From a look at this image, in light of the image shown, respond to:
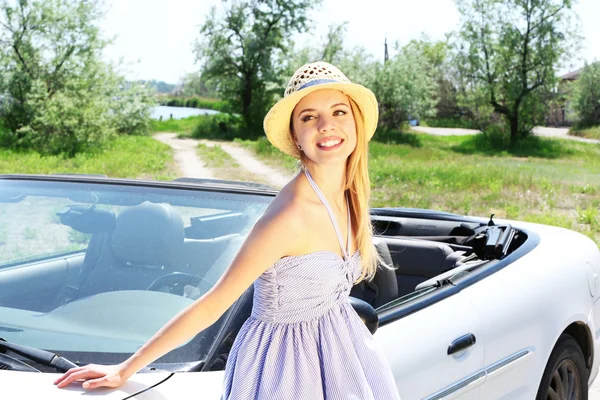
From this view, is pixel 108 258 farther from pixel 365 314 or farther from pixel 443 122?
pixel 443 122

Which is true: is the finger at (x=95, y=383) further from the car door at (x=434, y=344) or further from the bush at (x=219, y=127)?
the bush at (x=219, y=127)

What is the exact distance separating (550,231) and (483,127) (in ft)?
120

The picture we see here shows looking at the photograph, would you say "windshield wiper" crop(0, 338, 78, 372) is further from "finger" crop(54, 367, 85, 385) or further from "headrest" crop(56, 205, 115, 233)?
"headrest" crop(56, 205, 115, 233)

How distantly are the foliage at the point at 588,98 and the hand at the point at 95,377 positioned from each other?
51350 mm

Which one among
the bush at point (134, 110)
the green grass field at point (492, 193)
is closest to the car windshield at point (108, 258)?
the green grass field at point (492, 193)

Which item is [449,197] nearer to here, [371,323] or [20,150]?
[371,323]

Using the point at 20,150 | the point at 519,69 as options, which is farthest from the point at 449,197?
the point at 519,69

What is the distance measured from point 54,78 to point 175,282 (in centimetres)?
2712

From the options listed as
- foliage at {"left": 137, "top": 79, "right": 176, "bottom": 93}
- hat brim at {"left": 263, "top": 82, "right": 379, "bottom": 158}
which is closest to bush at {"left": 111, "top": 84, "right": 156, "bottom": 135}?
foliage at {"left": 137, "top": 79, "right": 176, "bottom": 93}

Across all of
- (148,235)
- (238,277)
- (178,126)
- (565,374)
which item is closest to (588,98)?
(178,126)

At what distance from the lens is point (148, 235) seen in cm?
259

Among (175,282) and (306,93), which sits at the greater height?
(306,93)

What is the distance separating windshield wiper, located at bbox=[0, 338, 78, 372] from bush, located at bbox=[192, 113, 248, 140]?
117 ft

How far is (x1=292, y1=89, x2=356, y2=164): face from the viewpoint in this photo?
5.91 feet
